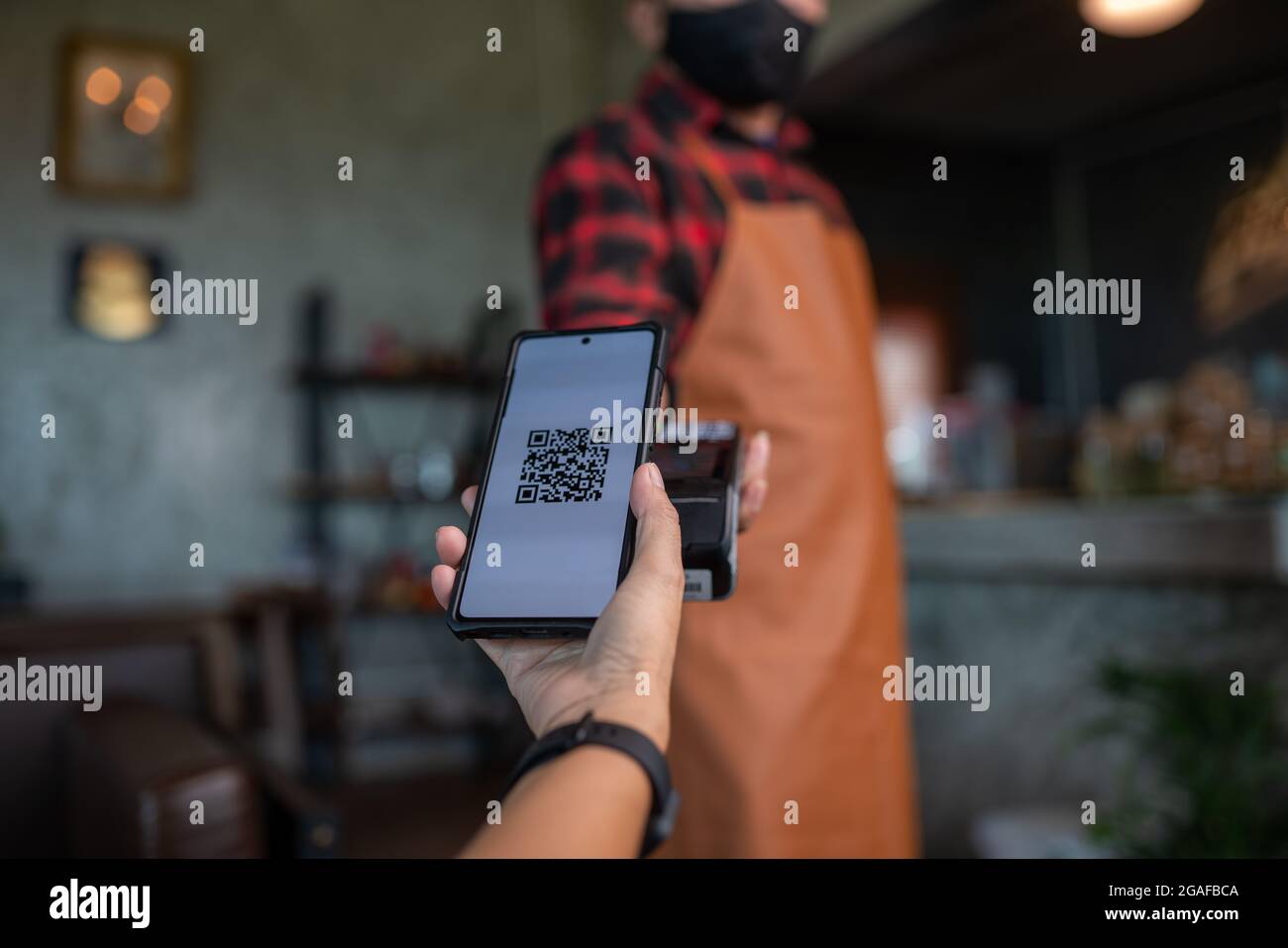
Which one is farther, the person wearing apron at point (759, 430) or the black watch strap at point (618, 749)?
the person wearing apron at point (759, 430)

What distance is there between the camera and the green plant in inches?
45.5

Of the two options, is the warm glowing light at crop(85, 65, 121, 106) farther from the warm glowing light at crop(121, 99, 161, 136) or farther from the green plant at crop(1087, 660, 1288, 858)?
the green plant at crop(1087, 660, 1288, 858)

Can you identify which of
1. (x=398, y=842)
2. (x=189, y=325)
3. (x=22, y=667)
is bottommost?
(x=398, y=842)

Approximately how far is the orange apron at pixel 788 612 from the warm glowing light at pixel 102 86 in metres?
2.86

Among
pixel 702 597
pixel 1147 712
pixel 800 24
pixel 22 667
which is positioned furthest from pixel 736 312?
pixel 22 667

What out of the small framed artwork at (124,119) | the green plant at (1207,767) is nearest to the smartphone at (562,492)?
the green plant at (1207,767)

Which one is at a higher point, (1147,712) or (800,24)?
(800,24)

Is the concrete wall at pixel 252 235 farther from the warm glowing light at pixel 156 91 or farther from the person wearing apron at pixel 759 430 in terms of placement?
the person wearing apron at pixel 759 430

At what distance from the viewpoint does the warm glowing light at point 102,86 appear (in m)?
3.11

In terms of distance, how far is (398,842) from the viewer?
1.68 meters

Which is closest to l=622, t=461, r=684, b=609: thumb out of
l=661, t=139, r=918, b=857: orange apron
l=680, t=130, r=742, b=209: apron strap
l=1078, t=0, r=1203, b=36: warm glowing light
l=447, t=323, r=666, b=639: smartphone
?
l=447, t=323, r=666, b=639: smartphone

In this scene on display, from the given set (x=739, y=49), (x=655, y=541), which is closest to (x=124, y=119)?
(x=739, y=49)

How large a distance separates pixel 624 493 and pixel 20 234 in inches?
131
